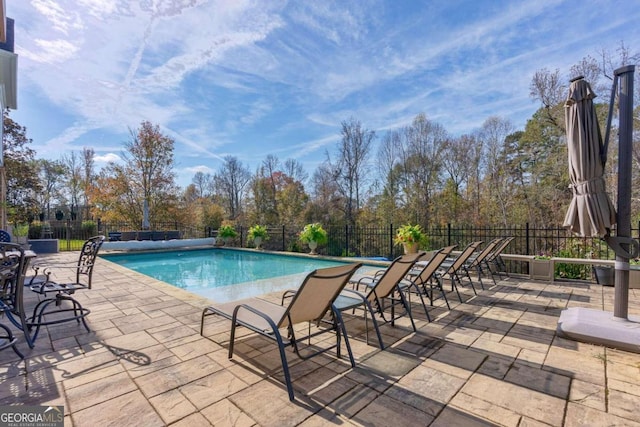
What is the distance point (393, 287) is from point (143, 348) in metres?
2.41

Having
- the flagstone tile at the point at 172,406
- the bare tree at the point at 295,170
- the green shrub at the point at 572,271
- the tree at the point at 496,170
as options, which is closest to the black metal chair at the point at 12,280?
the flagstone tile at the point at 172,406

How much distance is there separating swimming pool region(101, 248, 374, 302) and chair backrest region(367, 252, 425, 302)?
2.98 meters

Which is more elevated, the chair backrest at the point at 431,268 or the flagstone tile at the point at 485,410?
the chair backrest at the point at 431,268

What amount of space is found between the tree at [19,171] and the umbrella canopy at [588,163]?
64.4 ft

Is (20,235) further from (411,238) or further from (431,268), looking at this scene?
(431,268)

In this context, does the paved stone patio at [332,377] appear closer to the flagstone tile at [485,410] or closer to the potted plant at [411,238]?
the flagstone tile at [485,410]

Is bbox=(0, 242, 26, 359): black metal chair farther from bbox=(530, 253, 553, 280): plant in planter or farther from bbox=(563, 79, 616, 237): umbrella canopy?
bbox=(530, 253, 553, 280): plant in planter

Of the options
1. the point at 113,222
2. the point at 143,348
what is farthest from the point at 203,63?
the point at 113,222

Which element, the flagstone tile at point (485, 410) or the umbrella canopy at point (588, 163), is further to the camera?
the umbrella canopy at point (588, 163)

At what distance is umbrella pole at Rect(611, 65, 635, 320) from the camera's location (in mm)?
2854

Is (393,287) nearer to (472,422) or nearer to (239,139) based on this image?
(472,422)

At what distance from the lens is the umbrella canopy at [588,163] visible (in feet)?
9.53

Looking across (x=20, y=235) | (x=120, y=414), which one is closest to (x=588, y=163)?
(x=120, y=414)

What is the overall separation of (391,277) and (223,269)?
7011 mm
